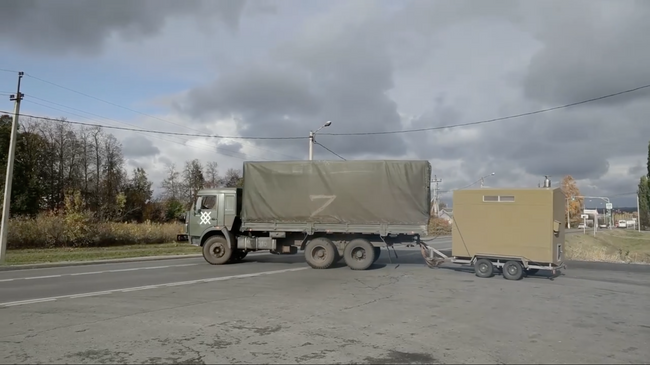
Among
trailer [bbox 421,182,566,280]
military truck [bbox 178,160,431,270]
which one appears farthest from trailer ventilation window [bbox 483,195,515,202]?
military truck [bbox 178,160,431,270]

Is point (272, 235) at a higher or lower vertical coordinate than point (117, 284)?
higher

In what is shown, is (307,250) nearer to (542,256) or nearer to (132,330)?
(542,256)

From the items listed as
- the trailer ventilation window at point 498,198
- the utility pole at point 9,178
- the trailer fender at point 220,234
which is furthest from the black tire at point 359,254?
the utility pole at point 9,178

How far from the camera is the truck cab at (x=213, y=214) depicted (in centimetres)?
1898

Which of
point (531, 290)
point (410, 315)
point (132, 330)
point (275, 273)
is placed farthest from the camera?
point (275, 273)

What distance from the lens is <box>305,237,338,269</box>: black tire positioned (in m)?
17.4

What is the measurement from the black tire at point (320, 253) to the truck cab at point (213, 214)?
11.0 ft

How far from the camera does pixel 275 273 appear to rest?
16172mm

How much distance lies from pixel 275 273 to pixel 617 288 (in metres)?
10.0

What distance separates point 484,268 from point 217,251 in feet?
32.9

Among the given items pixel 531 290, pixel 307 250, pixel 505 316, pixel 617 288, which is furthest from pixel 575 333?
pixel 307 250

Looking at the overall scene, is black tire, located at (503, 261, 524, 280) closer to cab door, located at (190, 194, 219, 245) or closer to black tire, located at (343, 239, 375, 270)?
black tire, located at (343, 239, 375, 270)

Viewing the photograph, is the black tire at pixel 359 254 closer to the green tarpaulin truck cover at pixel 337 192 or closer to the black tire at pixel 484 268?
the green tarpaulin truck cover at pixel 337 192

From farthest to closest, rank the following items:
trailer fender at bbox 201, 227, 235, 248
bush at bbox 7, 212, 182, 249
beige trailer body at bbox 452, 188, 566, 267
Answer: bush at bbox 7, 212, 182, 249 < trailer fender at bbox 201, 227, 235, 248 < beige trailer body at bbox 452, 188, 566, 267
